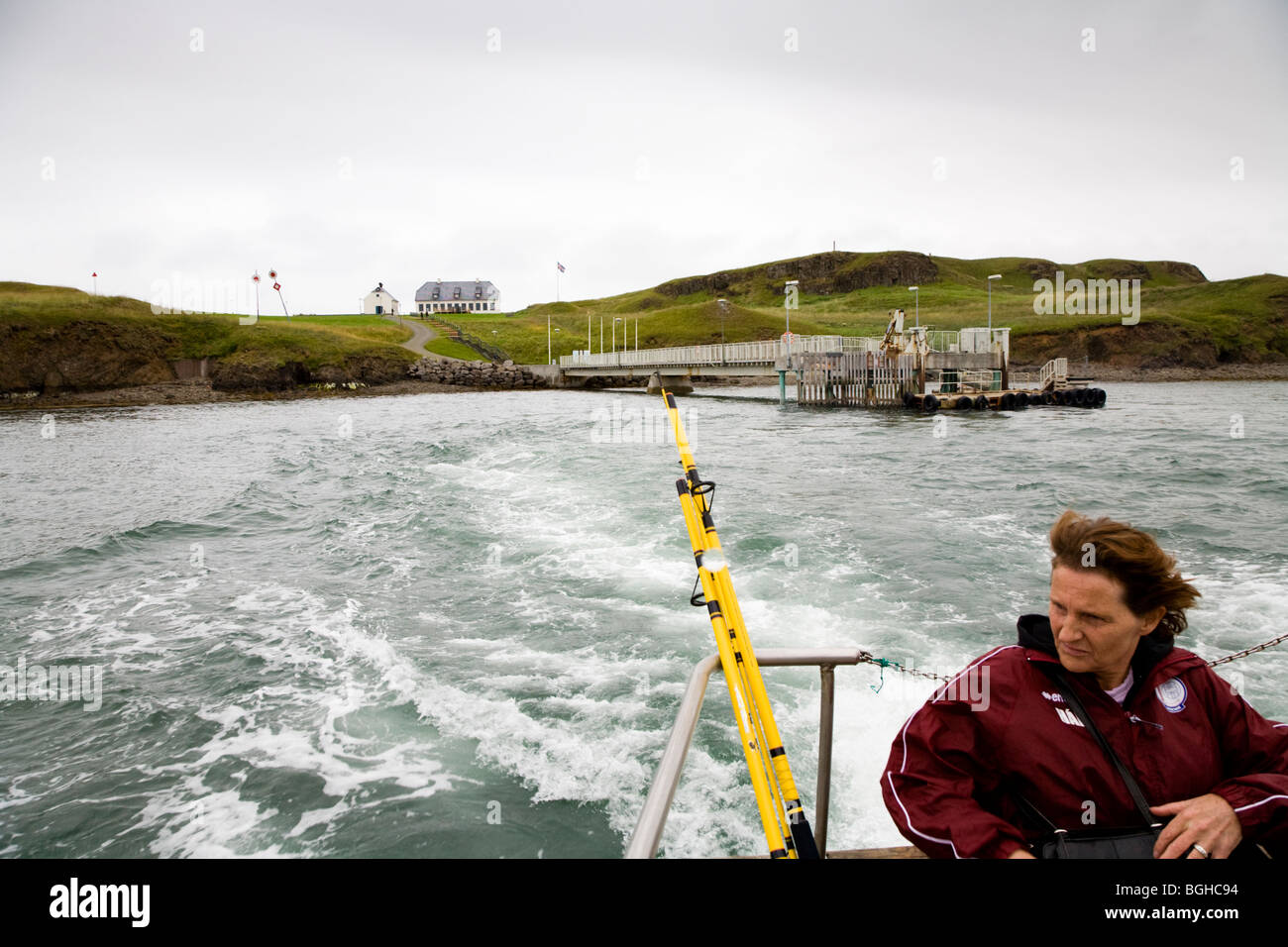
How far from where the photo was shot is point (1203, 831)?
2633 mm

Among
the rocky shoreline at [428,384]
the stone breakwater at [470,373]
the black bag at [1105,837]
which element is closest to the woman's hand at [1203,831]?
the black bag at [1105,837]

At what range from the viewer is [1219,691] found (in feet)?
9.62

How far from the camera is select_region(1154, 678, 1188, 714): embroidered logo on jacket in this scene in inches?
116

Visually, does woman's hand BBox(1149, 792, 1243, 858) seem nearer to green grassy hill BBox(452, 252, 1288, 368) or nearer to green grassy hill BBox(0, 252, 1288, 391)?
green grassy hill BBox(0, 252, 1288, 391)

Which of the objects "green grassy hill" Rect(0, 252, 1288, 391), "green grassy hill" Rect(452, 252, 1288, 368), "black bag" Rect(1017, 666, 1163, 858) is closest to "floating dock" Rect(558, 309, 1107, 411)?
"green grassy hill" Rect(452, 252, 1288, 368)

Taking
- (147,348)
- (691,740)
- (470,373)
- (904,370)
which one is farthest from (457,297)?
(691,740)

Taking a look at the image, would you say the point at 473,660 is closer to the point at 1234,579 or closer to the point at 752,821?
the point at 752,821

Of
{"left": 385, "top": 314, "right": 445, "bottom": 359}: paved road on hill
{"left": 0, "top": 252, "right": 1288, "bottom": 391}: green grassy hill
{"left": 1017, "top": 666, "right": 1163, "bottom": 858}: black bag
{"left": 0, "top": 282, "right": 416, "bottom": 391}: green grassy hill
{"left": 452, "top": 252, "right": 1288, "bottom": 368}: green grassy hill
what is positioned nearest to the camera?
{"left": 1017, "top": 666, "right": 1163, "bottom": 858}: black bag

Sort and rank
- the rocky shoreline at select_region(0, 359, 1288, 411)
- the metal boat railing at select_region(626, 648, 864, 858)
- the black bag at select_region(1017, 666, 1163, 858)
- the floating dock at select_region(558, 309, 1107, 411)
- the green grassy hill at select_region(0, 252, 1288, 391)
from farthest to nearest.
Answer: the green grassy hill at select_region(0, 252, 1288, 391) < the rocky shoreline at select_region(0, 359, 1288, 411) < the floating dock at select_region(558, 309, 1107, 411) < the black bag at select_region(1017, 666, 1163, 858) < the metal boat railing at select_region(626, 648, 864, 858)

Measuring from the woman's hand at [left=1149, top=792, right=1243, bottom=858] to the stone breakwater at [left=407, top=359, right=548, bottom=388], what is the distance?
92.2 m

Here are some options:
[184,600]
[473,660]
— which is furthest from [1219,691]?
[184,600]

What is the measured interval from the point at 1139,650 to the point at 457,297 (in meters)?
194

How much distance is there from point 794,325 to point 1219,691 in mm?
136625

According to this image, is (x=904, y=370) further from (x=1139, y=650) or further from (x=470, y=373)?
(x=470, y=373)
